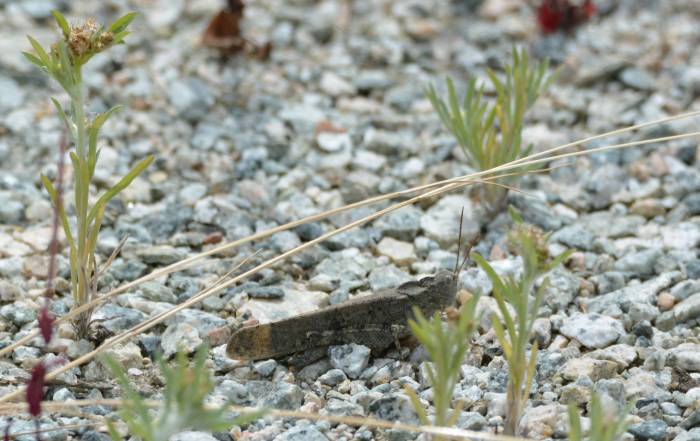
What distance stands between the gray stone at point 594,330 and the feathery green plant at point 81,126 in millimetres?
1189

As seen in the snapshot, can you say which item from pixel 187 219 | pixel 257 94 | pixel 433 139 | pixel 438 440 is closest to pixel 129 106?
pixel 257 94

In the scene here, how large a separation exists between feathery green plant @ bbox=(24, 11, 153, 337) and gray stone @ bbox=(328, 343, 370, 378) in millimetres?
624

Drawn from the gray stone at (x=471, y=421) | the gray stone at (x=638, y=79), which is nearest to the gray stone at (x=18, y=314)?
the gray stone at (x=471, y=421)

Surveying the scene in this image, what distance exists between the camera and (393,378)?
236cm

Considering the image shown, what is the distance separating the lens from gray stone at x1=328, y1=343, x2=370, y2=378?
2367mm

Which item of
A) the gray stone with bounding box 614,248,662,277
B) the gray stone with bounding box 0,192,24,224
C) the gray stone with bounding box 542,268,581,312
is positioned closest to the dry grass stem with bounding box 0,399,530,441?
the gray stone with bounding box 542,268,581,312

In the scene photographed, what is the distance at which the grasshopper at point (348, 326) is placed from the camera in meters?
2.39

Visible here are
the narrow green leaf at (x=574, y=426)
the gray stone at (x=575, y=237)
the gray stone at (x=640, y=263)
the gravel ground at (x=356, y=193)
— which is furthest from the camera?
the gray stone at (x=575, y=237)

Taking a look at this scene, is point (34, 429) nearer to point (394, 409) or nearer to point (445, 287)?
point (394, 409)

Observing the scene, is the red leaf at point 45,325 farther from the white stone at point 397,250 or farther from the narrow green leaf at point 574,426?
the white stone at point 397,250

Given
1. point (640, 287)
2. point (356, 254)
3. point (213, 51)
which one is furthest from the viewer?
point (213, 51)

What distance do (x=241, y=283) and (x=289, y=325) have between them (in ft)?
1.45

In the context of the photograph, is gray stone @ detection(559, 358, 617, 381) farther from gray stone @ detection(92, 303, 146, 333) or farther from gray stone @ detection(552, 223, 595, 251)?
gray stone @ detection(92, 303, 146, 333)

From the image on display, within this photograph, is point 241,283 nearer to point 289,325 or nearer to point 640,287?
point 289,325
